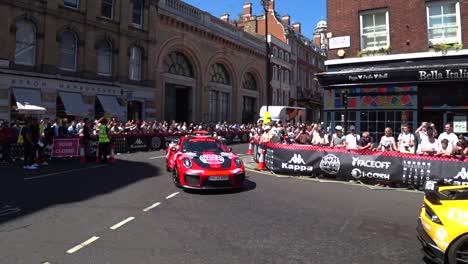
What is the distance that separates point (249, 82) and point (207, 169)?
36.6 metres

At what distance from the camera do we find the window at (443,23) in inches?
615

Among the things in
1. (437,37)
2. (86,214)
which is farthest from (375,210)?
(437,37)

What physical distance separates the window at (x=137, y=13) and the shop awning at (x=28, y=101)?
9.74 m

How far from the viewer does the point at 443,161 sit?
10375mm

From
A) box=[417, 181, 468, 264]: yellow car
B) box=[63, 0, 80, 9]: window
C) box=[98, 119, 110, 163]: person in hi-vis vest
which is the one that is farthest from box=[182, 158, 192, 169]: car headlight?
box=[63, 0, 80, 9]: window

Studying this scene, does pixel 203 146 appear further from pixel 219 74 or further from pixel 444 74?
pixel 219 74

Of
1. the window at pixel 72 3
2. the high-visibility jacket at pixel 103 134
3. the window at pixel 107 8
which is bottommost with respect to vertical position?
the high-visibility jacket at pixel 103 134

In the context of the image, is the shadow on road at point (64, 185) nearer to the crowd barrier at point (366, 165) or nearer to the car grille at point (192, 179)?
the car grille at point (192, 179)

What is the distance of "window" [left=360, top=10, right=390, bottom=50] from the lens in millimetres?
17188

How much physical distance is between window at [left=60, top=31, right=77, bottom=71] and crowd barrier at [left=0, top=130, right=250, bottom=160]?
6938mm

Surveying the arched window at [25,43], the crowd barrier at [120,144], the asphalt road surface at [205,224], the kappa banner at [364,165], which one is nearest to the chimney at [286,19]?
the crowd barrier at [120,144]

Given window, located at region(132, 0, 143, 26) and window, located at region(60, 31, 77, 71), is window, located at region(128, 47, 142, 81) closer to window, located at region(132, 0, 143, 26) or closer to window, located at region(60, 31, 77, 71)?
window, located at region(132, 0, 143, 26)

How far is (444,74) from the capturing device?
48.0 ft

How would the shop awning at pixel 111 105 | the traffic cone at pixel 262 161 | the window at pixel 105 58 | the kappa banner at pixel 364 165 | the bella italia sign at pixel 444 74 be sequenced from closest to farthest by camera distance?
1. the kappa banner at pixel 364 165
2. the bella italia sign at pixel 444 74
3. the traffic cone at pixel 262 161
4. the shop awning at pixel 111 105
5. the window at pixel 105 58
